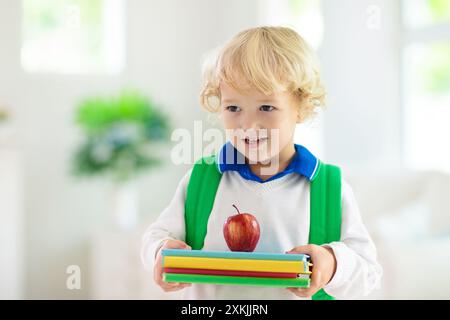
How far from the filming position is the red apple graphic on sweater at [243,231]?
2.17 feet

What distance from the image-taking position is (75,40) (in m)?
2.51

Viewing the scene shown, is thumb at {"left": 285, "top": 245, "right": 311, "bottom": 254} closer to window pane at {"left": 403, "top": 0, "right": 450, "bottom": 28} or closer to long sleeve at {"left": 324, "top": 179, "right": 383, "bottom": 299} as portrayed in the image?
long sleeve at {"left": 324, "top": 179, "right": 383, "bottom": 299}

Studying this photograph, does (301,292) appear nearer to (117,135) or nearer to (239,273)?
(239,273)

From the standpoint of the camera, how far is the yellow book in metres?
0.61

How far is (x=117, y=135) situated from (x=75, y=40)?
412 mm

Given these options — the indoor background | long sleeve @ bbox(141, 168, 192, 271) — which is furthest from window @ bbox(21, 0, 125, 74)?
long sleeve @ bbox(141, 168, 192, 271)

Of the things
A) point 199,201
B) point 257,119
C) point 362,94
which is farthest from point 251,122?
point 362,94

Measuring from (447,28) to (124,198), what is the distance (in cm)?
126

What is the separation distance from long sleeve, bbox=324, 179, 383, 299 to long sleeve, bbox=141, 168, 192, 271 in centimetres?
16

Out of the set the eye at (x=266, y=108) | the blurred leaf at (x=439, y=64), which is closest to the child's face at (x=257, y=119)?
the eye at (x=266, y=108)

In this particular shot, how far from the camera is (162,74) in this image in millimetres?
2529

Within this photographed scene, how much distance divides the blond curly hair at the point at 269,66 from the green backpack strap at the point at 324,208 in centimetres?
7
